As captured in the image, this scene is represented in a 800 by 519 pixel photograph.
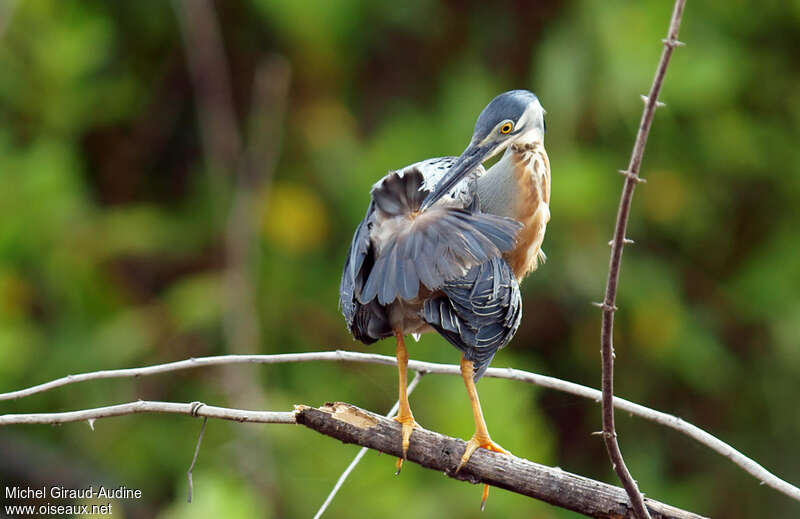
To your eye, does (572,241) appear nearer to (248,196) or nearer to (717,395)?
(717,395)

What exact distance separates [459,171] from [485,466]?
19.7 inches

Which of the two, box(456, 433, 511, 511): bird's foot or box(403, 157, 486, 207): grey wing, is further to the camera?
box(403, 157, 486, 207): grey wing

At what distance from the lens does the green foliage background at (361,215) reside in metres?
3.29

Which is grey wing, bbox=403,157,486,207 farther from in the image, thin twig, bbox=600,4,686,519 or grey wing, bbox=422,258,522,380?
thin twig, bbox=600,4,686,519

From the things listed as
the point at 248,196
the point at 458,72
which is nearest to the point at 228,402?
the point at 248,196

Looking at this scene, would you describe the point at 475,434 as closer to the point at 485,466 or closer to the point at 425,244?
A: the point at 485,466

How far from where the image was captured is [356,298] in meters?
1.50

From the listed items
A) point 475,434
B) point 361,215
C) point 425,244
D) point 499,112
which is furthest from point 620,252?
point 361,215

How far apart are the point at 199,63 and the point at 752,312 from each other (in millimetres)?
2387

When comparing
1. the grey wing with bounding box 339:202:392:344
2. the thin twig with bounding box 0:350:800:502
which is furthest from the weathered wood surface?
the grey wing with bounding box 339:202:392:344

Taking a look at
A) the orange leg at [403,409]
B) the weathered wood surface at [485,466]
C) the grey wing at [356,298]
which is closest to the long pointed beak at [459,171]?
the grey wing at [356,298]

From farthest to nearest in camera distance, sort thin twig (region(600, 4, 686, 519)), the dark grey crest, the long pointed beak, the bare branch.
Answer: the dark grey crest < the long pointed beak < the bare branch < thin twig (region(600, 4, 686, 519))

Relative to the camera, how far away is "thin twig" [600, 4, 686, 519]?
3.04 feet

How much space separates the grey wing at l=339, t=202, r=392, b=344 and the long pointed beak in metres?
0.12
